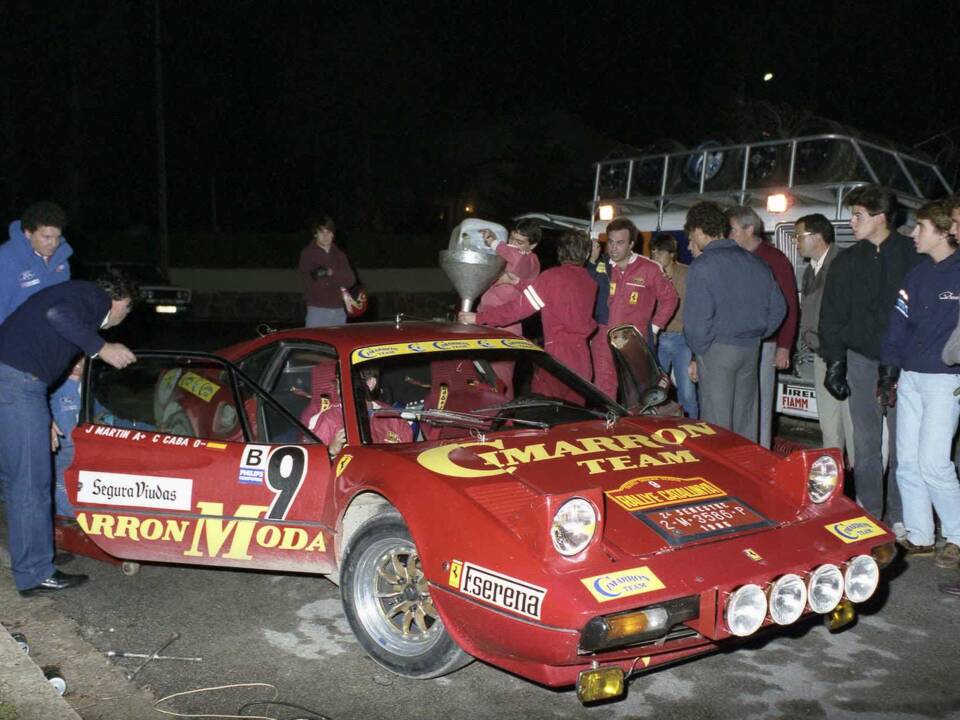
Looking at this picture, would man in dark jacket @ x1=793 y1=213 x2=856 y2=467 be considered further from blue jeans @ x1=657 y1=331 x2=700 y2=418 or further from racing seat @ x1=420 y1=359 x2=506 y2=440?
racing seat @ x1=420 y1=359 x2=506 y2=440

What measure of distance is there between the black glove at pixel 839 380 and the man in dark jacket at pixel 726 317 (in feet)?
1.57

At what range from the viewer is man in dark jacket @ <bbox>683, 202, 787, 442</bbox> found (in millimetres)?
5801

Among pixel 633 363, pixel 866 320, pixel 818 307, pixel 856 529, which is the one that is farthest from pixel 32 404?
pixel 818 307

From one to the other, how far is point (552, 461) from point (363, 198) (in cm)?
3925

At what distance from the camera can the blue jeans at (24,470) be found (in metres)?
4.56

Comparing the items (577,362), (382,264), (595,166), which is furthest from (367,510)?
(382,264)

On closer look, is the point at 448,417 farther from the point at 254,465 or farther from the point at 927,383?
the point at 927,383

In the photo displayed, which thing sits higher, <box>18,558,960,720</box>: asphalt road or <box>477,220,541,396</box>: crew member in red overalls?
<box>477,220,541,396</box>: crew member in red overalls

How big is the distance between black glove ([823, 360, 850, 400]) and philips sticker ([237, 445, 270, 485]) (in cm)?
339

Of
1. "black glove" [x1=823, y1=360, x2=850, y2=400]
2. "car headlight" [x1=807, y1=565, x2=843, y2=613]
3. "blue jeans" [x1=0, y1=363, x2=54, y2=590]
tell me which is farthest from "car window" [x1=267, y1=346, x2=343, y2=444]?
"black glove" [x1=823, y1=360, x2=850, y2=400]

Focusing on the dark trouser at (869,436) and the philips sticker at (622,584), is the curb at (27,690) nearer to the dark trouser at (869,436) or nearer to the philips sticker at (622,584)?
the philips sticker at (622,584)

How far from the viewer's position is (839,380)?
5.66 m

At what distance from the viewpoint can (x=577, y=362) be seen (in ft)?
20.9

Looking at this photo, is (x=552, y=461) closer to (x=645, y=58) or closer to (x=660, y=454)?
(x=660, y=454)
